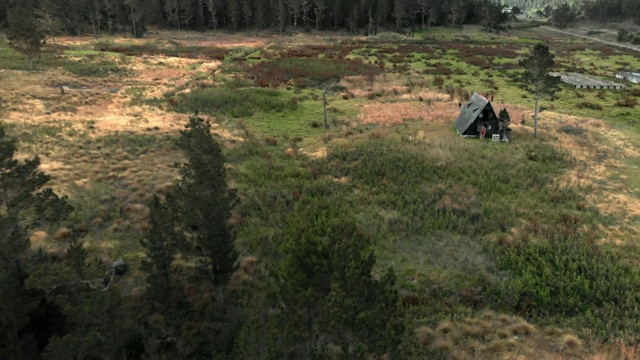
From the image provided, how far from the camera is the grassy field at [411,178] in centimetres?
1694

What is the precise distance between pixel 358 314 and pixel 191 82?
160 feet

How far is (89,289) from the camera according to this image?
589 inches

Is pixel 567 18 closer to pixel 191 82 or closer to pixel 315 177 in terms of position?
pixel 191 82

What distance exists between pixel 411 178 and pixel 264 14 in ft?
344

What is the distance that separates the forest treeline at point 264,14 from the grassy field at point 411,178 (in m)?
41.1

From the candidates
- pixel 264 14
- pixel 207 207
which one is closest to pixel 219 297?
pixel 207 207

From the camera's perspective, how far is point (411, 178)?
92.9 feet

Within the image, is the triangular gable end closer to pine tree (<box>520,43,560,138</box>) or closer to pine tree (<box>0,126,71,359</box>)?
pine tree (<box>520,43,560,138</box>)

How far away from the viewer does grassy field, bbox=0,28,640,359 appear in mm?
16938

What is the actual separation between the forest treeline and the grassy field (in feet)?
135

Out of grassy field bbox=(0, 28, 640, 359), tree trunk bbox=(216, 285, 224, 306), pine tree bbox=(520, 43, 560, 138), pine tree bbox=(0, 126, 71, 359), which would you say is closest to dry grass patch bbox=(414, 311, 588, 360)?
grassy field bbox=(0, 28, 640, 359)

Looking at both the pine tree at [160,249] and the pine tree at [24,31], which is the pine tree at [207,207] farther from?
the pine tree at [24,31]

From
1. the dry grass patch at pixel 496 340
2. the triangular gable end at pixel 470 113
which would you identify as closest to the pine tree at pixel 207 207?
the dry grass patch at pixel 496 340

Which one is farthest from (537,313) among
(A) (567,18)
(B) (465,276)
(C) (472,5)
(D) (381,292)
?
(A) (567,18)
